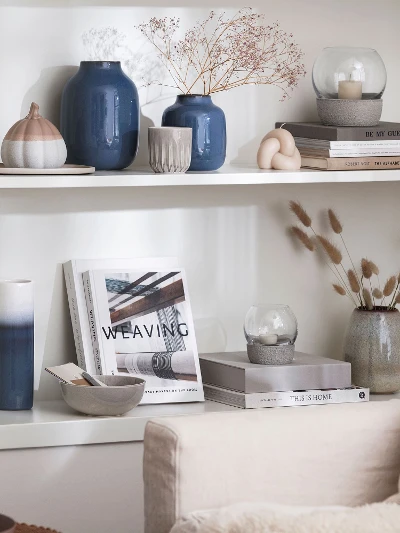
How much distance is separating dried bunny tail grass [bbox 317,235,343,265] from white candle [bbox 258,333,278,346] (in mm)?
272

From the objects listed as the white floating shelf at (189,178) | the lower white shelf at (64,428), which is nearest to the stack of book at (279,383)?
the lower white shelf at (64,428)

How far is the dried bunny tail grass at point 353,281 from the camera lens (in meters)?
2.63

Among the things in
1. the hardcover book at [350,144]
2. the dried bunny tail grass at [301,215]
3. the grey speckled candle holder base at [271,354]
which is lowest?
the grey speckled candle holder base at [271,354]

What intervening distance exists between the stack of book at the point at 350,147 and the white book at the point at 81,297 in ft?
1.56

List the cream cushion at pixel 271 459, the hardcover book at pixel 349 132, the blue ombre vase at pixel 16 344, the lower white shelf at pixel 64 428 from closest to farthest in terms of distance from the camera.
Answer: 1. the cream cushion at pixel 271 459
2. the lower white shelf at pixel 64 428
3. the blue ombre vase at pixel 16 344
4. the hardcover book at pixel 349 132

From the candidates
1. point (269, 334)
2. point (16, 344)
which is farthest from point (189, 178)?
point (16, 344)

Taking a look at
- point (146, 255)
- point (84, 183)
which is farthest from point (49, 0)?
point (146, 255)

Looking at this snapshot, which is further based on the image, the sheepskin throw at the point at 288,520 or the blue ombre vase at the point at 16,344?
the blue ombre vase at the point at 16,344

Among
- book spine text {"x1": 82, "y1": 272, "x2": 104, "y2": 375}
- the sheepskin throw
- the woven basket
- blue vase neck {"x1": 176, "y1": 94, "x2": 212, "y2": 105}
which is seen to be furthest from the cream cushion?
blue vase neck {"x1": 176, "y1": 94, "x2": 212, "y2": 105}

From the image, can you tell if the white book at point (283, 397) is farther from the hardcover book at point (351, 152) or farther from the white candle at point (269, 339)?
the hardcover book at point (351, 152)

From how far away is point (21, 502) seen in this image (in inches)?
87.6

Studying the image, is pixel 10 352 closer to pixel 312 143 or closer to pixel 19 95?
pixel 19 95

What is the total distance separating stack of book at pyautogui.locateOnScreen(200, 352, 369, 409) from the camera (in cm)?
239

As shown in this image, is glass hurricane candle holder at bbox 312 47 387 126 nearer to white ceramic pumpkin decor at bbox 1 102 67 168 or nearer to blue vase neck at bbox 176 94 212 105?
blue vase neck at bbox 176 94 212 105
